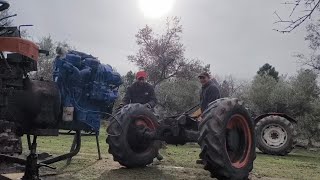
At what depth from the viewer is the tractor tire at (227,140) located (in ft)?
22.4

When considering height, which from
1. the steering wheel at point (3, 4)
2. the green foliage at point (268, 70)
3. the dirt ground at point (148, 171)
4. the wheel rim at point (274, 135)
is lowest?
the dirt ground at point (148, 171)

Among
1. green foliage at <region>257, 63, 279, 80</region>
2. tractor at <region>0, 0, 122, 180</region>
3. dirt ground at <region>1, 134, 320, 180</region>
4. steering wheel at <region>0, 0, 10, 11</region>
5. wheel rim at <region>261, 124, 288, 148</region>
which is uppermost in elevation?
green foliage at <region>257, 63, 279, 80</region>

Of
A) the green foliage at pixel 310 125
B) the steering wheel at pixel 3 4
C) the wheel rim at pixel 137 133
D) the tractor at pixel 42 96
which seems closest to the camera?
the steering wheel at pixel 3 4

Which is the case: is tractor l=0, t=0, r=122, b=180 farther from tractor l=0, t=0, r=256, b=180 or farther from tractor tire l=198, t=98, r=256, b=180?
tractor tire l=198, t=98, r=256, b=180

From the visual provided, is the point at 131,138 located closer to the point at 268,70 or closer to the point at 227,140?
the point at 227,140

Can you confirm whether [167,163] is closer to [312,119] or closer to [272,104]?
[312,119]

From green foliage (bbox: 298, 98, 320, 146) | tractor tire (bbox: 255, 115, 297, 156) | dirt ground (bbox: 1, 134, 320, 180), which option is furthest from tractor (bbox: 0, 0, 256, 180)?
green foliage (bbox: 298, 98, 320, 146)

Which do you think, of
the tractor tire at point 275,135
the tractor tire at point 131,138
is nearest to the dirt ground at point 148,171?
the tractor tire at point 131,138

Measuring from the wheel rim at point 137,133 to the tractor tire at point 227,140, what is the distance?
6.66 ft

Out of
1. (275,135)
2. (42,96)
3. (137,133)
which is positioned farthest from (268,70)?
(42,96)

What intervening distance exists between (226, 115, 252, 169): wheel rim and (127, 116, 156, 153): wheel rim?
2.00m

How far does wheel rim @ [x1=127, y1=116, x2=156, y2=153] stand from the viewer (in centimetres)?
895

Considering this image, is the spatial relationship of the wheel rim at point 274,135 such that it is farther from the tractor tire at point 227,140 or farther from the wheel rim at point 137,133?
the tractor tire at point 227,140

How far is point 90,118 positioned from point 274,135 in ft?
32.3
